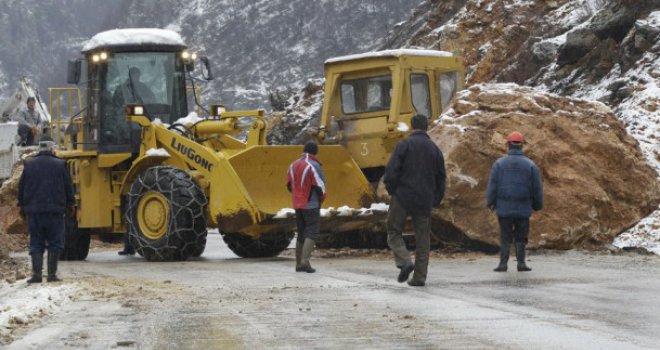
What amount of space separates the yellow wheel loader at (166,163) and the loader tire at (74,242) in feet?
0.07

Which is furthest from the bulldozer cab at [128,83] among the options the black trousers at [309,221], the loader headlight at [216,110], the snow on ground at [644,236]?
the snow on ground at [644,236]

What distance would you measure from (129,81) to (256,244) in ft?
10.7

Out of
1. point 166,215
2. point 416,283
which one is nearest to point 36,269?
point 166,215

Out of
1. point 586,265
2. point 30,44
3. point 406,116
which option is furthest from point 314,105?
point 30,44

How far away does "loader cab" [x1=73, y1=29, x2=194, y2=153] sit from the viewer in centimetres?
1956

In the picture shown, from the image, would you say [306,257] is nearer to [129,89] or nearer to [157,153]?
[157,153]

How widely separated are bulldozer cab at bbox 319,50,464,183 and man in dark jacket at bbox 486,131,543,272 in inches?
142

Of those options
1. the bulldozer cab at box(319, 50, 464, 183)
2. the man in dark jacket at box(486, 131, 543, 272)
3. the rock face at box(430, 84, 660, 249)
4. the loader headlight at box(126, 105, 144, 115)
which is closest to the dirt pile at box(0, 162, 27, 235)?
the loader headlight at box(126, 105, 144, 115)

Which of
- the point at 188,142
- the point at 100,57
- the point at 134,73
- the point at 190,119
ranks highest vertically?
the point at 100,57

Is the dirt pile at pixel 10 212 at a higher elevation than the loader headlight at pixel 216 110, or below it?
below

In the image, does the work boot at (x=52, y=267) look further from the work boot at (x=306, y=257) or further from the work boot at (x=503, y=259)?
the work boot at (x=503, y=259)

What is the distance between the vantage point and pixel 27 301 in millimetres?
11484

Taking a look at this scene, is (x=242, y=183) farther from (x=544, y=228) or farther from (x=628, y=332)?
(x=628, y=332)

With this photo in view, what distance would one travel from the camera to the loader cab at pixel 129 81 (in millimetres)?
19562
